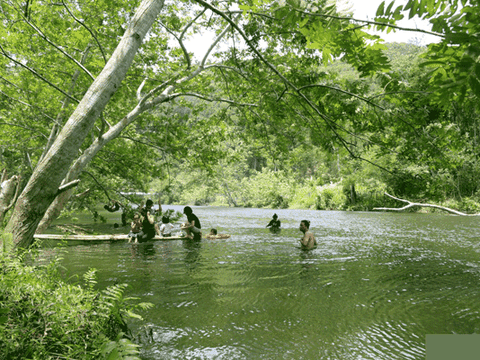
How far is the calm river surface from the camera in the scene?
14.7ft

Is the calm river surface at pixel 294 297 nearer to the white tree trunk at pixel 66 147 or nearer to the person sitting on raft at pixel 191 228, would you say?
the person sitting on raft at pixel 191 228

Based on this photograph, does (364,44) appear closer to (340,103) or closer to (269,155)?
(340,103)

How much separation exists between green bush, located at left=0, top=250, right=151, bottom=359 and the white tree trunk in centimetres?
41

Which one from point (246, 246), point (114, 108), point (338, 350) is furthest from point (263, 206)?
point (338, 350)

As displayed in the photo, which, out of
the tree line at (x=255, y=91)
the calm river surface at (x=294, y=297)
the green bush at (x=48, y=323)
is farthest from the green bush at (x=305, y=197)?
the green bush at (x=48, y=323)

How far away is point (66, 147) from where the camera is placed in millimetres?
3180

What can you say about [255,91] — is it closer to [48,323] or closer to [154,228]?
[48,323]

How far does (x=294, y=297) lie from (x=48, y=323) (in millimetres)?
5213

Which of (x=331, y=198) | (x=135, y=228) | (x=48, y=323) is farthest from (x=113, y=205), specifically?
(x=331, y=198)

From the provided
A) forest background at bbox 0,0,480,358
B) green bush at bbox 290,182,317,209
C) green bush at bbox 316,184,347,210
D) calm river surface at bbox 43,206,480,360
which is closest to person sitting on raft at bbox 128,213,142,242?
calm river surface at bbox 43,206,480,360

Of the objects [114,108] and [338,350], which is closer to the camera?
[338,350]

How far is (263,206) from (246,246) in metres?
41.8

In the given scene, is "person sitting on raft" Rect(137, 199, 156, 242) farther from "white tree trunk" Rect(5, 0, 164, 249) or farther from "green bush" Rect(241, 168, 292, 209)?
"green bush" Rect(241, 168, 292, 209)

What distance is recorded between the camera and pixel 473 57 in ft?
4.97
